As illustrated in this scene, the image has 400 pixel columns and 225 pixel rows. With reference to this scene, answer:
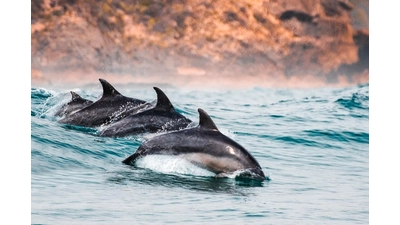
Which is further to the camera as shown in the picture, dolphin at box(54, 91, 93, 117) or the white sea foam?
dolphin at box(54, 91, 93, 117)

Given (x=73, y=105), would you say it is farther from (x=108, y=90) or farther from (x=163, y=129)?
(x=163, y=129)

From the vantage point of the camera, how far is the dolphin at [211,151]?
11312 mm

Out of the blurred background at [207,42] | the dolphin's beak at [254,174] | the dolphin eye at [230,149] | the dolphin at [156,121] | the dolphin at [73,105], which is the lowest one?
the dolphin's beak at [254,174]

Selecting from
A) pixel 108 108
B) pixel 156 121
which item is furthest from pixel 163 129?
pixel 108 108

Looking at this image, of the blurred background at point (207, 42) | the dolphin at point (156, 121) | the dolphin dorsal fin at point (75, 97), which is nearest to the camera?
the dolphin at point (156, 121)

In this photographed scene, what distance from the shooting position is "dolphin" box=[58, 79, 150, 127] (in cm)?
1431

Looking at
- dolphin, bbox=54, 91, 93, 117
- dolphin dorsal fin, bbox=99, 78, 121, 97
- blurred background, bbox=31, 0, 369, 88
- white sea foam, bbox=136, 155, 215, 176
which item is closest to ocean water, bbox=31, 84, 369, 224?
white sea foam, bbox=136, 155, 215, 176

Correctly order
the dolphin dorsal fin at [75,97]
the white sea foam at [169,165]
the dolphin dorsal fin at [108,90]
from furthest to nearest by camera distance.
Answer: the dolphin dorsal fin at [75,97], the dolphin dorsal fin at [108,90], the white sea foam at [169,165]

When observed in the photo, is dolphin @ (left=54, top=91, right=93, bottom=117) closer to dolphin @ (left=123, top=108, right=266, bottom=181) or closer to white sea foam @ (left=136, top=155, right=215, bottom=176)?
white sea foam @ (left=136, top=155, right=215, bottom=176)

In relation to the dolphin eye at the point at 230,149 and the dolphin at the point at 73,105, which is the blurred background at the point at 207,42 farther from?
the dolphin eye at the point at 230,149

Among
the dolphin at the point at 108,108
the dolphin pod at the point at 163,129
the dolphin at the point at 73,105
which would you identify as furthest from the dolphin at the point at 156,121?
the dolphin at the point at 73,105

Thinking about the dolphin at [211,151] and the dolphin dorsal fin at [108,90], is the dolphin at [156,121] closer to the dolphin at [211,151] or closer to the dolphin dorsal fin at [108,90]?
the dolphin dorsal fin at [108,90]

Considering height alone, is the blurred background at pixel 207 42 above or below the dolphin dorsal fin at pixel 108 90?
above

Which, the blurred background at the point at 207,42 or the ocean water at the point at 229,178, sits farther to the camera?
the blurred background at the point at 207,42
